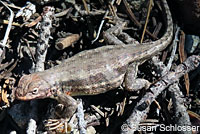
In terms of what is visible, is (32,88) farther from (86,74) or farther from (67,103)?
(86,74)

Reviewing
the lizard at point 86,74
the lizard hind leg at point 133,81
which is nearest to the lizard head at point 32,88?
the lizard at point 86,74

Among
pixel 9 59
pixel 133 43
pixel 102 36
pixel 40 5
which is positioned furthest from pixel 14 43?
pixel 133 43

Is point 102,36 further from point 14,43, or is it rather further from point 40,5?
point 14,43

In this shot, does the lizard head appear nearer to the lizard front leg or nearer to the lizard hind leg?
the lizard front leg

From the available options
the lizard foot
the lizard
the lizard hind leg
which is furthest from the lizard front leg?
the lizard hind leg

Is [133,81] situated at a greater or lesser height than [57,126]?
greater

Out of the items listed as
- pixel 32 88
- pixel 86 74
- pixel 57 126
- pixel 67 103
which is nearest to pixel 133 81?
pixel 86 74
